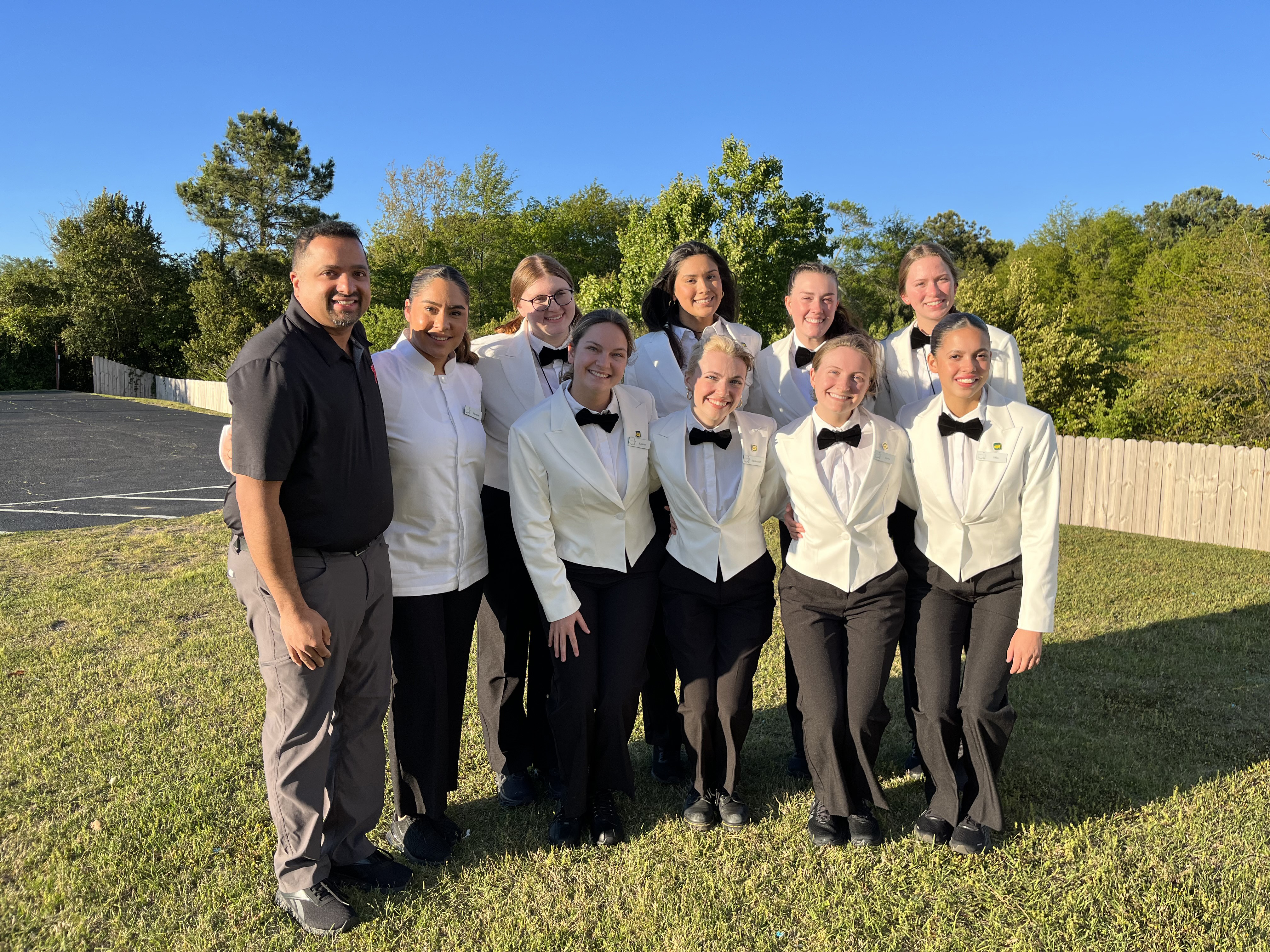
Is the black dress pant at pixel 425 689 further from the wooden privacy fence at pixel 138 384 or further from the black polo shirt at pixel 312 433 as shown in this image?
the wooden privacy fence at pixel 138 384

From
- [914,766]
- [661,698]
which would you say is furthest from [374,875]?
[914,766]

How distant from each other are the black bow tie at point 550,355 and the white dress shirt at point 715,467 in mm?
785

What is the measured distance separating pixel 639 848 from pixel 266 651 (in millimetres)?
1800

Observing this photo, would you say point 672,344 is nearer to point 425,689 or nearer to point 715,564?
point 715,564

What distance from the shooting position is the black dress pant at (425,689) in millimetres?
3555

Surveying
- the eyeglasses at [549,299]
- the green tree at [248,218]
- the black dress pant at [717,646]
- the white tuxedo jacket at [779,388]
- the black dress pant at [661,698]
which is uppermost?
the green tree at [248,218]

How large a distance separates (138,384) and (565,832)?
46461 millimetres

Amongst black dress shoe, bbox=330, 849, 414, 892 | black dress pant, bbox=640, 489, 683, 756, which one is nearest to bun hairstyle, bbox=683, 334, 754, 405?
black dress pant, bbox=640, 489, 683, 756

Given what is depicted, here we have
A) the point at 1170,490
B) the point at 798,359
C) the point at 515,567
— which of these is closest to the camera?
the point at 515,567

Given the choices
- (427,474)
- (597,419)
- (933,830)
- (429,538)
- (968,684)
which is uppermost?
(597,419)

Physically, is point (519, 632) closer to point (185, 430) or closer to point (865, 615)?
point (865, 615)

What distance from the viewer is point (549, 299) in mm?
4168

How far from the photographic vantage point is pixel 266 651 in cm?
302

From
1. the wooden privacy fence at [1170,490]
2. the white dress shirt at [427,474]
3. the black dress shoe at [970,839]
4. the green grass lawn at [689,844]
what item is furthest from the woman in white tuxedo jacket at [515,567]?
the wooden privacy fence at [1170,490]
